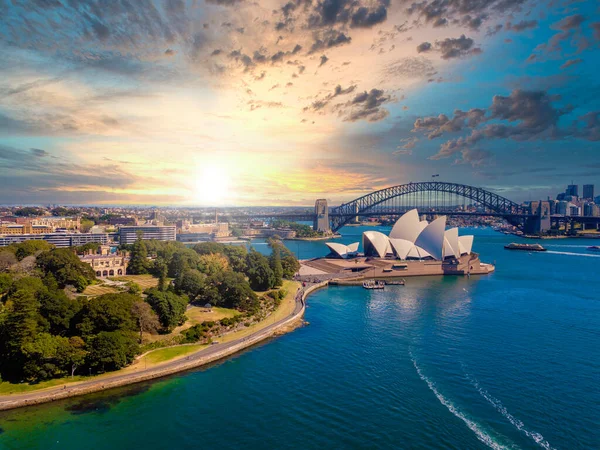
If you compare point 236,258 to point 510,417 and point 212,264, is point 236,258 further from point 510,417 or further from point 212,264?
point 510,417

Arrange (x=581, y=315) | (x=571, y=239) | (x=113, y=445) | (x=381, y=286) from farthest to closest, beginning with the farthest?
(x=571, y=239)
(x=381, y=286)
(x=581, y=315)
(x=113, y=445)

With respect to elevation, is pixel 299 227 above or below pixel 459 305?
above

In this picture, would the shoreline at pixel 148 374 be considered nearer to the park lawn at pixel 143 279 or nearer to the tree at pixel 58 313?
the tree at pixel 58 313

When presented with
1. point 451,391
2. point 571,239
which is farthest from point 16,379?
point 571,239

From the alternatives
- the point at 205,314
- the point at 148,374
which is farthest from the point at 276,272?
the point at 148,374

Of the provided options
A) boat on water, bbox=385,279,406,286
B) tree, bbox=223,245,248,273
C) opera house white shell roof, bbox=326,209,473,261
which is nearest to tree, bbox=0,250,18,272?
tree, bbox=223,245,248,273

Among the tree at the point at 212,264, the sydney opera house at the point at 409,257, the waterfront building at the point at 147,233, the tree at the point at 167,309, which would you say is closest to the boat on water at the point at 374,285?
the sydney opera house at the point at 409,257

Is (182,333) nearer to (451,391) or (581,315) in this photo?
(451,391)
